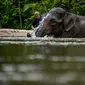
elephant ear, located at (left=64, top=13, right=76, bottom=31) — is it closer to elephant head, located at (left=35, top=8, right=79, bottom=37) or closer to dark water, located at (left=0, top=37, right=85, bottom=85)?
elephant head, located at (left=35, top=8, right=79, bottom=37)

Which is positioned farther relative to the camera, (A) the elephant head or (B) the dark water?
(A) the elephant head

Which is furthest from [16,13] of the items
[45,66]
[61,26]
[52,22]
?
[45,66]

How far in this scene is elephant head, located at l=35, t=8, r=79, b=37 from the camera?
7.04m

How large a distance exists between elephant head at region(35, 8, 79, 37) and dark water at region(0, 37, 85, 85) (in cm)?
216

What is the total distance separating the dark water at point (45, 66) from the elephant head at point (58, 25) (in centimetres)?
216

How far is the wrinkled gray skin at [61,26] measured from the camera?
23.1 ft

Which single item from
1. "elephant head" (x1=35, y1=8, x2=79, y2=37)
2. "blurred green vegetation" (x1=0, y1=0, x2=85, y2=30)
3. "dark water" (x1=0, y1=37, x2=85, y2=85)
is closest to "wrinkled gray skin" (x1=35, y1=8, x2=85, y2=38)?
"elephant head" (x1=35, y1=8, x2=79, y2=37)

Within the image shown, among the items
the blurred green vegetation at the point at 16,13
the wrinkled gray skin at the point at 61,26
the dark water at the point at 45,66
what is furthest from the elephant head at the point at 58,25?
the blurred green vegetation at the point at 16,13

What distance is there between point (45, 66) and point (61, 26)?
4039mm

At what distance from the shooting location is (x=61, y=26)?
7188 millimetres

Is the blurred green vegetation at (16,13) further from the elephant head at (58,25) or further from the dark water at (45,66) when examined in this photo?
the dark water at (45,66)

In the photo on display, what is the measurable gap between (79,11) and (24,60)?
9345 millimetres

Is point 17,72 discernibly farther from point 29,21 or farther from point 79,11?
point 29,21

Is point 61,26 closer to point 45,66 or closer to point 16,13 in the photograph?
point 45,66
